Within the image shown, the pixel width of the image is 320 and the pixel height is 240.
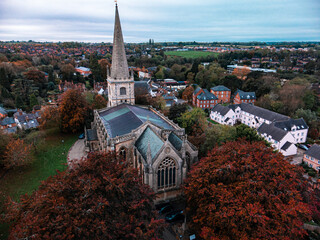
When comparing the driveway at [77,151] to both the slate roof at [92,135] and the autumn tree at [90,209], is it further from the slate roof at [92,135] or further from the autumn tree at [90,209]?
the autumn tree at [90,209]

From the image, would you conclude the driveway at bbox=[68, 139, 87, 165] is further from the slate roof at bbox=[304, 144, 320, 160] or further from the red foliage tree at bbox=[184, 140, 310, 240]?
the slate roof at bbox=[304, 144, 320, 160]

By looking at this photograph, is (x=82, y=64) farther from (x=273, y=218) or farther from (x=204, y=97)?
(x=273, y=218)

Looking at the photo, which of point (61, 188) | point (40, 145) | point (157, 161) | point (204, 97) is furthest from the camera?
point (204, 97)

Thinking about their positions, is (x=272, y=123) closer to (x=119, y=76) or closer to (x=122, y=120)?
(x=122, y=120)

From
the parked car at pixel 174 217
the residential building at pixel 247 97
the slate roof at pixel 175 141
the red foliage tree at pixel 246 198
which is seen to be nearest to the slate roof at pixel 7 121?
the slate roof at pixel 175 141

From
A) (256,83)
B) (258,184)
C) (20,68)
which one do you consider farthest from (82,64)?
(258,184)

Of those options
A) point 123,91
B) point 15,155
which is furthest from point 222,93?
point 15,155
